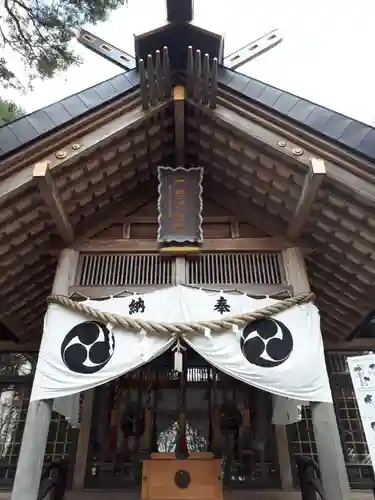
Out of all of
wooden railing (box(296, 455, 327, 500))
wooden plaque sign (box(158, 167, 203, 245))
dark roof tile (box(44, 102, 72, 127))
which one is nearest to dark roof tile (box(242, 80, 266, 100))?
wooden plaque sign (box(158, 167, 203, 245))

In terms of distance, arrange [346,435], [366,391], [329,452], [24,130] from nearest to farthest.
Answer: [366,391]
[329,452]
[24,130]
[346,435]

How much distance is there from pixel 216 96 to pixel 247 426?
4.37 meters

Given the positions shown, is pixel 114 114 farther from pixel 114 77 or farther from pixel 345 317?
pixel 345 317

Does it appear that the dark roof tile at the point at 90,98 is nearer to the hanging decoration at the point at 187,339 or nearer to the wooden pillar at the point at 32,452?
the hanging decoration at the point at 187,339

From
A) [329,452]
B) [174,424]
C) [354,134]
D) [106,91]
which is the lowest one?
[329,452]

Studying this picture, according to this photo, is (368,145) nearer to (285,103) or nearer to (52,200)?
(285,103)

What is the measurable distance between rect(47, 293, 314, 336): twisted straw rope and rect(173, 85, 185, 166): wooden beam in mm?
2490

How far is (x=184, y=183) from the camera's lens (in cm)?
557

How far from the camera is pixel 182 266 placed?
5133 millimetres

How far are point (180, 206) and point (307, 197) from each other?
159 cm

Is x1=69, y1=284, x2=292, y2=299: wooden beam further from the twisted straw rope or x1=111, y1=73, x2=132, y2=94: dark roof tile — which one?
x1=111, y1=73, x2=132, y2=94: dark roof tile

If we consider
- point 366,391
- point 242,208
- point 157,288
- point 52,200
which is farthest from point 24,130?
point 366,391

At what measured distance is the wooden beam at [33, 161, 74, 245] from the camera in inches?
178

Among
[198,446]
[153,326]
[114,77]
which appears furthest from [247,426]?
[114,77]
